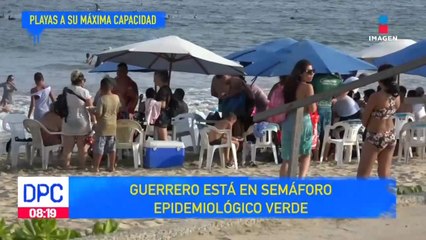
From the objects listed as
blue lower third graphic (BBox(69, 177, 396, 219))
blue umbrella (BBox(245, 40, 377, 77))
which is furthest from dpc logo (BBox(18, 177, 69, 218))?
blue umbrella (BBox(245, 40, 377, 77))

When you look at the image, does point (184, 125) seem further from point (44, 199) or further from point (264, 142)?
point (44, 199)

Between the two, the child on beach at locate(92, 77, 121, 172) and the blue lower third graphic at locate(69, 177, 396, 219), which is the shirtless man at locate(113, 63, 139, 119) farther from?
the blue lower third graphic at locate(69, 177, 396, 219)

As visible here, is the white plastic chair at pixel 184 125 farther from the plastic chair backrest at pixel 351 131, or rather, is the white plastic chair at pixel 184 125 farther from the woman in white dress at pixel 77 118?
the plastic chair backrest at pixel 351 131

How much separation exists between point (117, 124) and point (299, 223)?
168 inches

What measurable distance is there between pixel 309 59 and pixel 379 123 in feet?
12.6

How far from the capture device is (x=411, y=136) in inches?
434

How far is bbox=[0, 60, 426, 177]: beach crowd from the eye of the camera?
7551 millimetres

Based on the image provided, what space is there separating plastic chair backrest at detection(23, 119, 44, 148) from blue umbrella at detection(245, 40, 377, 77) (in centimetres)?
321

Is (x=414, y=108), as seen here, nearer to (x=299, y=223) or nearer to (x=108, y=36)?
(x=299, y=223)

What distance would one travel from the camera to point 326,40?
5197cm

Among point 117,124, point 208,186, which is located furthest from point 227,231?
point 117,124

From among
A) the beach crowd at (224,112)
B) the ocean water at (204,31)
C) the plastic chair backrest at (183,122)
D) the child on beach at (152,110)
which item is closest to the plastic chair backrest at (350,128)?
the beach crowd at (224,112)

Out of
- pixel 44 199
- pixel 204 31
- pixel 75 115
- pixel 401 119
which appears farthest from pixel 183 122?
pixel 204 31

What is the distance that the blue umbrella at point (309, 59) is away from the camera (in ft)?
36.4
